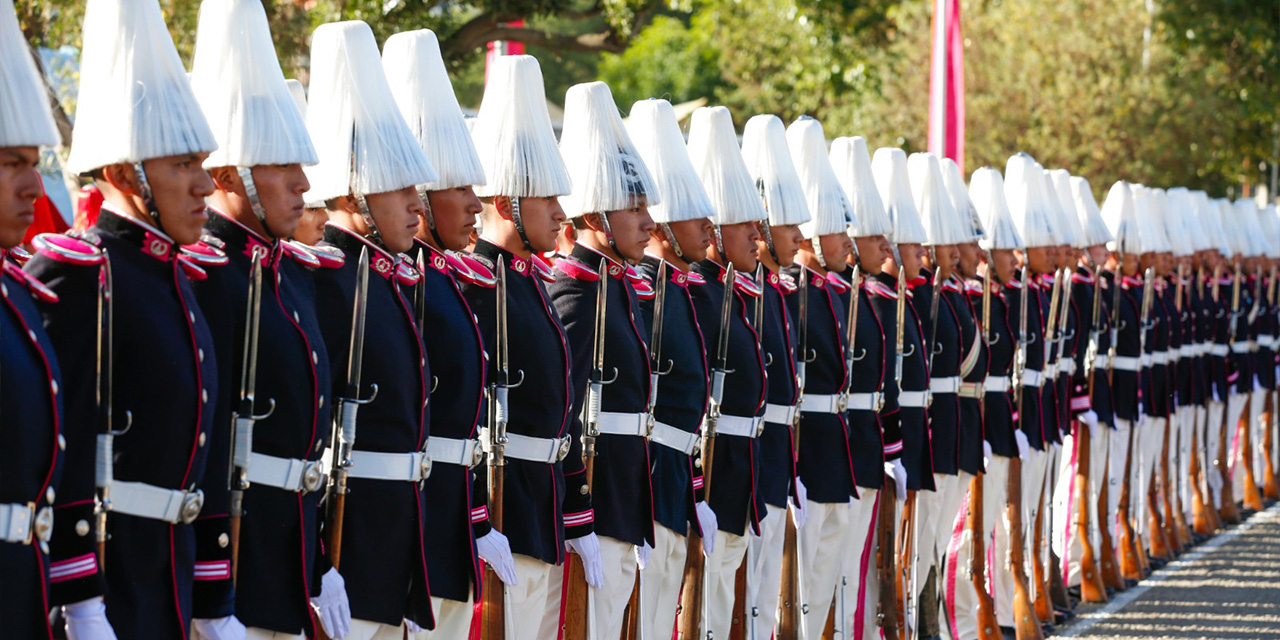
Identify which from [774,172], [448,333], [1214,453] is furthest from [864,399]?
[1214,453]

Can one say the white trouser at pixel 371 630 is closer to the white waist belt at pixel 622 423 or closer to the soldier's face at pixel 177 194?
the soldier's face at pixel 177 194

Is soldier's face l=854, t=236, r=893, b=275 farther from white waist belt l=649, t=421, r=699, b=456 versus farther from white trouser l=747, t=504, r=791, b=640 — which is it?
white waist belt l=649, t=421, r=699, b=456

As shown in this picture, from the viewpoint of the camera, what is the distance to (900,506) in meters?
7.79

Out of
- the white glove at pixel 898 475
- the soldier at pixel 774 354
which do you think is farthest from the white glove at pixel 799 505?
the white glove at pixel 898 475

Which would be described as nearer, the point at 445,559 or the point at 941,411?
the point at 445,559

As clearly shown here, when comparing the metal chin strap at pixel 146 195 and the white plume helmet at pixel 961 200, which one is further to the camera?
the white plume helmet at pixel 961 200

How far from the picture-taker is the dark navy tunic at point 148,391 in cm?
327

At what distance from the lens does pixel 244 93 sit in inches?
156

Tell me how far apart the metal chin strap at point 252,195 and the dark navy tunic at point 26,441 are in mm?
885

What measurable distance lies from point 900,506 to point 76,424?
516cm

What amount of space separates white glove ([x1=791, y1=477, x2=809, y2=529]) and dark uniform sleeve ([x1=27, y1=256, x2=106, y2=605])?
3.93 metres

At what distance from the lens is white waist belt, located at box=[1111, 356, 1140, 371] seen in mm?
10898

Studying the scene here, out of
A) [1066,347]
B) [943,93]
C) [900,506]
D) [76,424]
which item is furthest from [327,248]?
[943,93]

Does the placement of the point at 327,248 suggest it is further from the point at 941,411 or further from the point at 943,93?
the point at 943,93
